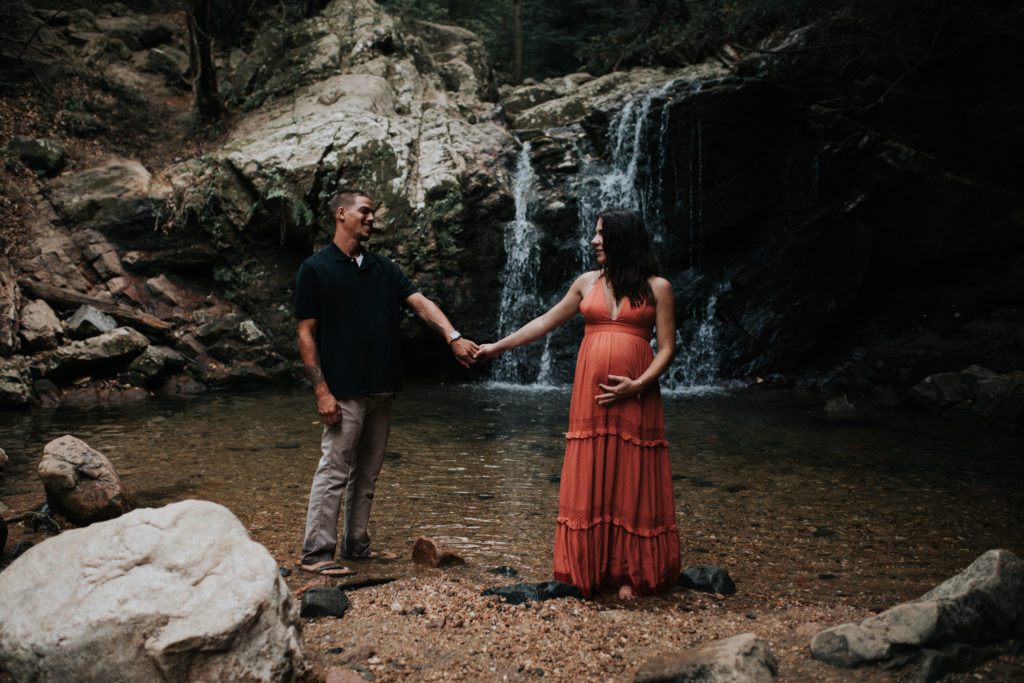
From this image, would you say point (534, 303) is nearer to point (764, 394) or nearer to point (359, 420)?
point (764, 394)

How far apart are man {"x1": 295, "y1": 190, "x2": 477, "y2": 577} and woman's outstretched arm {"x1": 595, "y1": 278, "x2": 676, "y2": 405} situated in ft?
4.68

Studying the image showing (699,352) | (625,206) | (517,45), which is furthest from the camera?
(517,45)

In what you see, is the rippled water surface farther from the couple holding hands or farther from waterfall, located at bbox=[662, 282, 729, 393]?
waterfall, located at bbox=[662, 282, 729, 393]

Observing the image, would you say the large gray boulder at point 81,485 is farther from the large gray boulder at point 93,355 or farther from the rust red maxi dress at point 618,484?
the large gray boulder at point 93,355

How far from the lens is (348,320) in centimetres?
417

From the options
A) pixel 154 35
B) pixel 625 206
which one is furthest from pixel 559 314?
pixel 154 35

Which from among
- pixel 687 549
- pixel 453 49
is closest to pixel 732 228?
pixel 453 49

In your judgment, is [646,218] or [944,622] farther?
[646,218]

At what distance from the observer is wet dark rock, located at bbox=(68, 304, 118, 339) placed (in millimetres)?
11789

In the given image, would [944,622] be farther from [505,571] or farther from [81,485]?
[81,485]

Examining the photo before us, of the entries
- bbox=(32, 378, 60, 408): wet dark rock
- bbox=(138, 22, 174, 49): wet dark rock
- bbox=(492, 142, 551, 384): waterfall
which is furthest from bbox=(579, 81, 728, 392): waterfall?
bbox=(138, 22, 174, 49): wet dark rock

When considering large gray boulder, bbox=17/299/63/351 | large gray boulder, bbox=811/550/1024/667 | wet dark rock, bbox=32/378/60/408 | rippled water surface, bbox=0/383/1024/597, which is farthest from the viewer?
large gray boulder, bbox=17/299/63/351

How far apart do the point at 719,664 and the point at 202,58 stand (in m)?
17.5

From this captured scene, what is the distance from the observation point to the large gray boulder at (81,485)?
5.02 m
